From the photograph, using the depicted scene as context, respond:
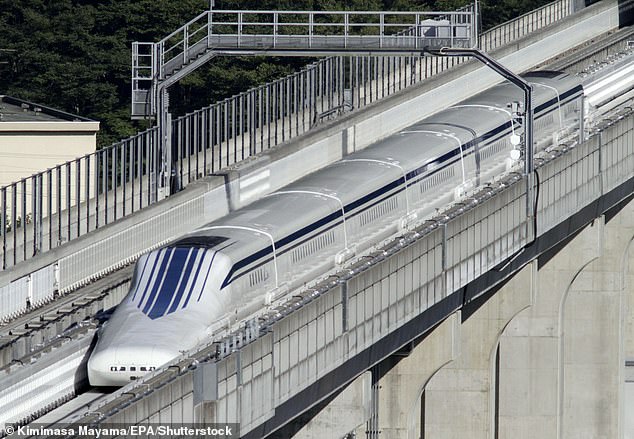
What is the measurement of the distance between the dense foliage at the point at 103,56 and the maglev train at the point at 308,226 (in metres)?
35.8

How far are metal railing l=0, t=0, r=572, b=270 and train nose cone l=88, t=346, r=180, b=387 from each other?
8.46m

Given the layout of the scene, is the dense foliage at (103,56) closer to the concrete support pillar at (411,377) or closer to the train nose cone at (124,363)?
the concrete support pillar at (411,377)

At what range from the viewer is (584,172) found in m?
48.8

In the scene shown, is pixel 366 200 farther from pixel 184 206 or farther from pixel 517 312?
pixel 517 312

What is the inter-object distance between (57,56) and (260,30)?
12.9 m

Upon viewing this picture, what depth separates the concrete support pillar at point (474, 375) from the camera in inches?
2037

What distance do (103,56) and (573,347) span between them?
1824 inches

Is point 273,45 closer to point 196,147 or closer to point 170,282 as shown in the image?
point 196,147

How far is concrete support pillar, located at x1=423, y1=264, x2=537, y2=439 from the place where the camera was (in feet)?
170

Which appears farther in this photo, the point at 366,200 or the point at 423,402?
the point at 423,402

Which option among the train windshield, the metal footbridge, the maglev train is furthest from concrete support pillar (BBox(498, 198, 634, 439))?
the train windshield

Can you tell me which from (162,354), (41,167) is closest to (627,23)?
(41,167)

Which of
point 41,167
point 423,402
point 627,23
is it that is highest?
point 627,23

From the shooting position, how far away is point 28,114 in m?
71.1
